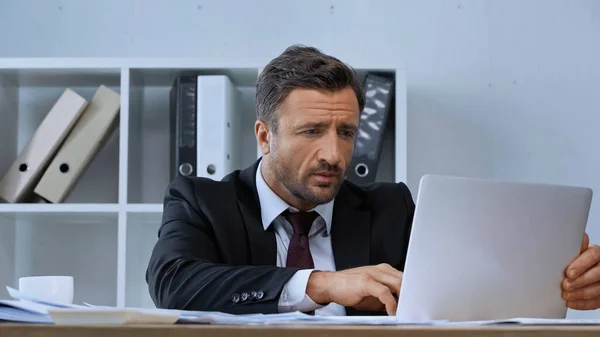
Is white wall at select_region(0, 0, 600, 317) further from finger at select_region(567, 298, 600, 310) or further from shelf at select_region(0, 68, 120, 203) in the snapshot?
finger at select_region(567, 298, 600, 310)

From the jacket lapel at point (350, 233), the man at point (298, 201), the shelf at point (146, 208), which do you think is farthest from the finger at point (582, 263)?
the shelf at point (146, 208)

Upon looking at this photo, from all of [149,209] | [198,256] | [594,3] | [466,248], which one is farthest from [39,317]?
[594,3]

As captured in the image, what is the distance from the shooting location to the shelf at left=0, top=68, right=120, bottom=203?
108 inches

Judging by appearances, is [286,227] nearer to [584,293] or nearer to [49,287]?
[49,287]

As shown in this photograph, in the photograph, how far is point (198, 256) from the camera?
170 centimetres

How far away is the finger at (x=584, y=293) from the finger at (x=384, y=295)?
23cm

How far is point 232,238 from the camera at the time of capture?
1.80 m

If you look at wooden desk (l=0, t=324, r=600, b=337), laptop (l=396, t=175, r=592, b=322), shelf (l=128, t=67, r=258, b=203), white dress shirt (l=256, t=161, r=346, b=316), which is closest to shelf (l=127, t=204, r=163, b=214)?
shelf (l=128, t=67, r=258, b=203)

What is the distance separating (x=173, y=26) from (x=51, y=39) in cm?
39

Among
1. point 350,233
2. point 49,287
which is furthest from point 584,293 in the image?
point 49,287

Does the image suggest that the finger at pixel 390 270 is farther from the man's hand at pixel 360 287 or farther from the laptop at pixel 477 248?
the laptop at pixel 477 248

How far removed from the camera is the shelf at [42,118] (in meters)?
2.74

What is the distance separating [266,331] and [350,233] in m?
1.14

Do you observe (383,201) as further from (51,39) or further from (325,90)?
(51,39)
